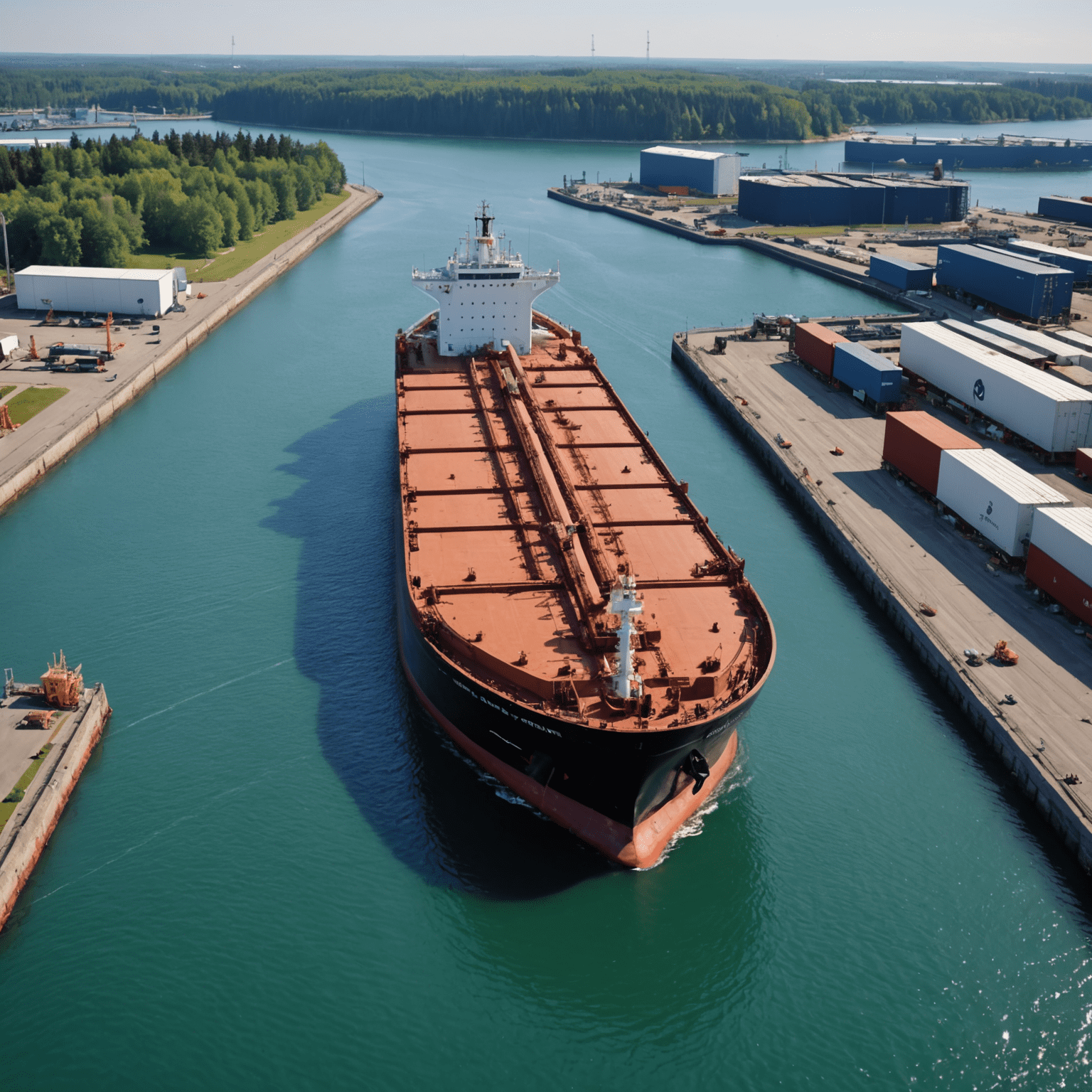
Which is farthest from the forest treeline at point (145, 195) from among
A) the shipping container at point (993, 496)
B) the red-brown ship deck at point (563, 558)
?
the shipping container at point (993, 496)

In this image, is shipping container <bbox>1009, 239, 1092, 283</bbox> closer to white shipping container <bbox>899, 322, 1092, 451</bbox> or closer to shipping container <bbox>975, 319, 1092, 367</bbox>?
shipping container <bbox>975, 319, 1092, 367</bbox>

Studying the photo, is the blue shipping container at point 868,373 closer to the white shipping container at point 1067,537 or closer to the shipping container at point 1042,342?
the shipping container at point 1042,342

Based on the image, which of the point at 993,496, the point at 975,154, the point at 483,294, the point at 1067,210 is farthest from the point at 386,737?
the point at 975,154

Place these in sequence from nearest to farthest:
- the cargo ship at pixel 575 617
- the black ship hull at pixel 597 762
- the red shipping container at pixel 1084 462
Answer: the black ship hull at pixel 597 762
the cargo ship at pixel 575 617
the red shipping container at pixel 1084 462

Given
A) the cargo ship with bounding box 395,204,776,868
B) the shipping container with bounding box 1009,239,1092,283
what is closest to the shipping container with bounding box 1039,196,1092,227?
the shipping container with bounding box 1009,239,1092,283

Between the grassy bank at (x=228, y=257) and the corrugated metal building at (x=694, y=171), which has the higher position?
the corrugated metal building at (x=694, y=171)

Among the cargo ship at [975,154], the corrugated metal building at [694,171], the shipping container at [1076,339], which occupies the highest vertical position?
the cargo ship at [975,154]
